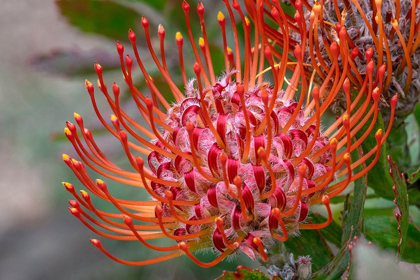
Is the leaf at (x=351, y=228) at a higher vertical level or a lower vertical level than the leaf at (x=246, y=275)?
higher

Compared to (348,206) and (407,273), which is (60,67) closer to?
(348,206)

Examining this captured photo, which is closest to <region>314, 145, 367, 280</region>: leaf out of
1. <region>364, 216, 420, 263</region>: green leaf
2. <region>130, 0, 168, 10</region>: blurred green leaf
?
<region>364, 216, 420, 263</region>: green leaf

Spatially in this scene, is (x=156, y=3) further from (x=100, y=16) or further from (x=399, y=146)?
(x=399, y=146)

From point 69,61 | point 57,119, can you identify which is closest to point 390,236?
point 69,61

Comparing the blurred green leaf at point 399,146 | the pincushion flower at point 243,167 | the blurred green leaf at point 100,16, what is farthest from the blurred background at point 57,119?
the pincushion flower at point 243,167

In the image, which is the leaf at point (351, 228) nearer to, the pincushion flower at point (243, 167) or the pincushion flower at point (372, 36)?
the pincushion flower at point (243, 167)

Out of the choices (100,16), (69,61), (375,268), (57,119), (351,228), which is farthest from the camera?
(57,119)
